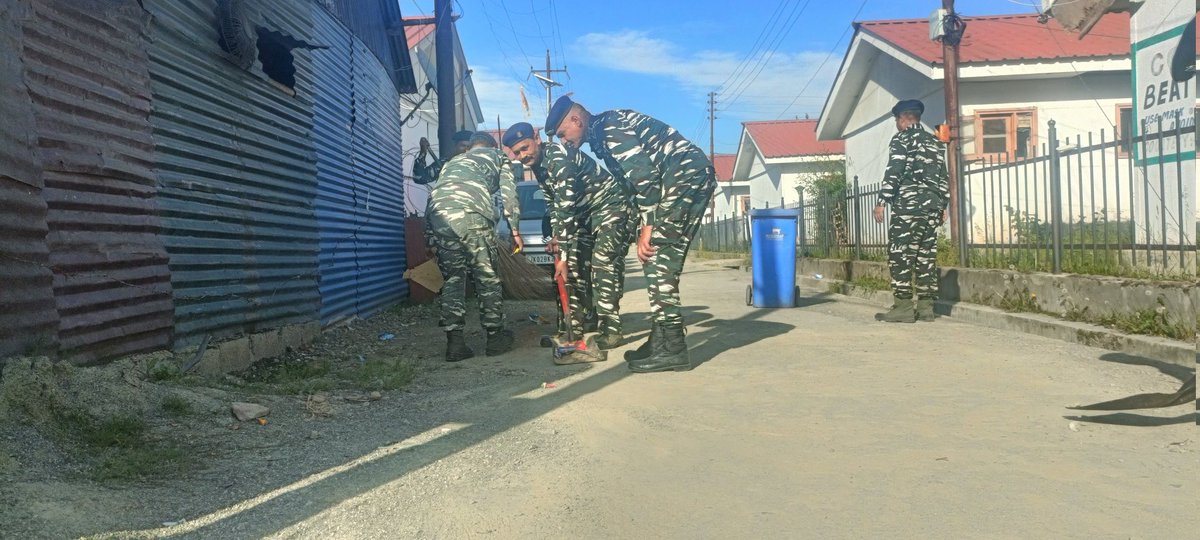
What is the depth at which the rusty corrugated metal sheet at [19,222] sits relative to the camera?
3.54 m

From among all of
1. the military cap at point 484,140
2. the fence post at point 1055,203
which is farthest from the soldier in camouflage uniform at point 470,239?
the fence post at point 1055,203

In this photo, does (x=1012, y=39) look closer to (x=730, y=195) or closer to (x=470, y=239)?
(x=470, y=239)

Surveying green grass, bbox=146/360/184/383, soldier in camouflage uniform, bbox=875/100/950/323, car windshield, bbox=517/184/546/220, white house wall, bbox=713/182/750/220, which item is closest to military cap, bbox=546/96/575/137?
green grass, bbox=146/360/184/383

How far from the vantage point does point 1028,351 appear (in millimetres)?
5602

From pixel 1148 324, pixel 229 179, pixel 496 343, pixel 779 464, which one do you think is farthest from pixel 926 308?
pixel 229 179

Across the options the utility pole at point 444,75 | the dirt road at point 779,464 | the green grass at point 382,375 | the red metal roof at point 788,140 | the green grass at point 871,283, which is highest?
the red metal roof at point 788,140

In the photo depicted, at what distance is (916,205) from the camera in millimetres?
7180

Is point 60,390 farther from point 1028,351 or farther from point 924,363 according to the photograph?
point 1028,351

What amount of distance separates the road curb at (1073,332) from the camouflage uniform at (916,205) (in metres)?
0.49

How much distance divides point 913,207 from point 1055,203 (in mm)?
1140

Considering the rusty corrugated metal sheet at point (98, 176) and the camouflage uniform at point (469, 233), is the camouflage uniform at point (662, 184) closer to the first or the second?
the camouflage uniform at point (469, 233)

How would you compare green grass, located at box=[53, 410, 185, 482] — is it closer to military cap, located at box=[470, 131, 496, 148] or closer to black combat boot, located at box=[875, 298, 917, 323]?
military cap, located at box=[470, 131, 496, 148]

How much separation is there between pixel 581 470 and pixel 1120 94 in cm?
1538

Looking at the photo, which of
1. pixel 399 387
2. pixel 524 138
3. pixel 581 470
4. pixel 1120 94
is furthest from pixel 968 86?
pixel 581 470
